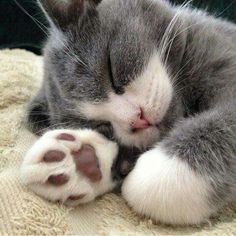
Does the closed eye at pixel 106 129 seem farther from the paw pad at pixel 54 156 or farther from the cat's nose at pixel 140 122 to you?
the paw pad at pixel 54 156

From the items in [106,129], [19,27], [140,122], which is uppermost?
[140,122]

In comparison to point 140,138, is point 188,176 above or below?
above

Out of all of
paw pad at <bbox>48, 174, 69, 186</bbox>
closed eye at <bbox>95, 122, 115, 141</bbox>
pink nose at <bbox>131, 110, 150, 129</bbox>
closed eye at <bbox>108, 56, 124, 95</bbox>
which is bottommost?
closed eye at <bbox>95, 122, 115, 141</bbox>

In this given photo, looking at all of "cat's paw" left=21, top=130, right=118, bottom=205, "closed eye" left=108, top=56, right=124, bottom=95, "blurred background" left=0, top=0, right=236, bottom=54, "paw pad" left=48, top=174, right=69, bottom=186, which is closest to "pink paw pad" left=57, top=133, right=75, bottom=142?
"cat's paw" left=21, top=130, right=118, bottom=205

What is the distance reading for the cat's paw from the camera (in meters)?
1.07

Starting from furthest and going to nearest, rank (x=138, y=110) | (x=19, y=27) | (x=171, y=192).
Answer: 1. (x=19, y=27)
2. (x=138, y=110)
3. (x=171, y=192)

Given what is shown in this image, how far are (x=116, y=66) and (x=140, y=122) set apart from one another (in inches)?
7.3

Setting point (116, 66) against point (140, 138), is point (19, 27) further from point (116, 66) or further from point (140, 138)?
point (140, 138)

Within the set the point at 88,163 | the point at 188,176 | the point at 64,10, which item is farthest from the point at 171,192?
the point at 64,10

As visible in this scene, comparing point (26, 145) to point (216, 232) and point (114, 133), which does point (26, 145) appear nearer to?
point (114, 133)

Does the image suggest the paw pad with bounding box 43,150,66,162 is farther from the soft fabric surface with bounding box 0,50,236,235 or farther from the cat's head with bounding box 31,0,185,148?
the cat's head with bounding box 31,0,185,148

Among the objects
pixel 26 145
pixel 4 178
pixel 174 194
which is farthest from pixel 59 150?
pixel 26 145

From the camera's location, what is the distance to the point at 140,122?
49.7 inches

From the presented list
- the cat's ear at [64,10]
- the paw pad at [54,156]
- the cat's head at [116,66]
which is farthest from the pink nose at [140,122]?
the cat's ear at [64,10]
